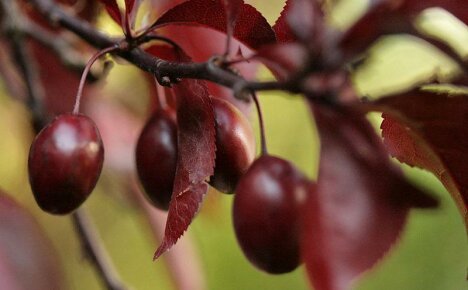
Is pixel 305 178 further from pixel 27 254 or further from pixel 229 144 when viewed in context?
pixel 27 254

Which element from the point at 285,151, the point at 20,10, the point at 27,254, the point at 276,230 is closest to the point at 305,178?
the point at 276,230

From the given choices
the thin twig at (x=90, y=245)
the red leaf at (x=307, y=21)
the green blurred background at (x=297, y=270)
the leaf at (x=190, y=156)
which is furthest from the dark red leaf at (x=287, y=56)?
the green blurred background at (x=297, y=270)

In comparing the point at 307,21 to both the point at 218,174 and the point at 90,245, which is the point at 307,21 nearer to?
the point at 218,174

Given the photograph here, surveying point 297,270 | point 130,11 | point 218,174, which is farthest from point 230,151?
point 297,270

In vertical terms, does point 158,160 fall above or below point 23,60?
below

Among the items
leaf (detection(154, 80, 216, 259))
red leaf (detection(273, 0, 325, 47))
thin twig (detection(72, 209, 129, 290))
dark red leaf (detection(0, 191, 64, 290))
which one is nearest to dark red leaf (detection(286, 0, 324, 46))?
red leaf (detection(273, 0, 325, 47))

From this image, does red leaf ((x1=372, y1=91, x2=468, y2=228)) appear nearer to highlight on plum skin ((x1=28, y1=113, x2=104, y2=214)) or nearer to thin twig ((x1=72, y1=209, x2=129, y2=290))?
highlight on plum skin ((x1=28, y1=113, x2=104, y2=214))
